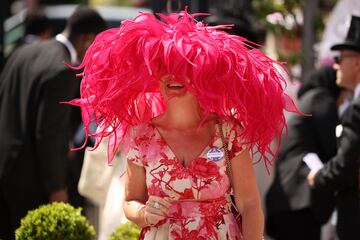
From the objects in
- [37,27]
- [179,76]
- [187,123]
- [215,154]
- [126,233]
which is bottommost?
[37,27]

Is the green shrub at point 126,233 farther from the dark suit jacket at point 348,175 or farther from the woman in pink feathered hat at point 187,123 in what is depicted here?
the dark suit jacket at point 348,175

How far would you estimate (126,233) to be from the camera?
5.55 m

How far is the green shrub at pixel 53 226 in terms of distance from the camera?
5.44 metres

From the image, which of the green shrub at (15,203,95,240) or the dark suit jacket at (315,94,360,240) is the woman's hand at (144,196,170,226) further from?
the dark suit jacket at (315,94,360,240)

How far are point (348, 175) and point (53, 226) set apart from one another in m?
1.80

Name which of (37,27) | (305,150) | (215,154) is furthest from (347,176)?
(37,27)

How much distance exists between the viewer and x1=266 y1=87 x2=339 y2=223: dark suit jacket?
6.80 meters

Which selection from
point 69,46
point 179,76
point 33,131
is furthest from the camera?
point 69,46

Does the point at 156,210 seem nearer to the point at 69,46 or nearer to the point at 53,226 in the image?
the point at 53,226

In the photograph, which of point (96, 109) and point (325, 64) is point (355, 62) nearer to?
point (325, 64)

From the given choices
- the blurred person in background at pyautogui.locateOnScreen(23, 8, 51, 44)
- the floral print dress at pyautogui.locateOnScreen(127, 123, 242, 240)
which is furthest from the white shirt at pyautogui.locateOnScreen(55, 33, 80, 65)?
the blurred person in background at pyautogui.locateOnScreen(23, 8, 51, 44)

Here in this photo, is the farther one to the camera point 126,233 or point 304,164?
point 304,164

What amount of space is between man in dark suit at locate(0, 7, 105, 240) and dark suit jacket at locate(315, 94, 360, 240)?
1795 mm

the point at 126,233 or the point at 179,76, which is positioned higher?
the point at 179,76
